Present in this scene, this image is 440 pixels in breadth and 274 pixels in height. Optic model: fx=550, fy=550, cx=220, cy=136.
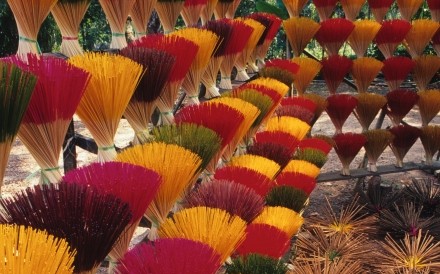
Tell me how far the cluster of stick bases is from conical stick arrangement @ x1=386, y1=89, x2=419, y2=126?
0.05 feet

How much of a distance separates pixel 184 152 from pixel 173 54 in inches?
9.8

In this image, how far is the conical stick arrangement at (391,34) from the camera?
2.29 meters

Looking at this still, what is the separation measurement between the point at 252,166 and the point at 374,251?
874mm

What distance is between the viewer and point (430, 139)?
232cm

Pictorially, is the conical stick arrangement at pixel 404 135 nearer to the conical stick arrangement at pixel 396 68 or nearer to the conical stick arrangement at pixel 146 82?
the conical stick arrangement at pixel 396 68

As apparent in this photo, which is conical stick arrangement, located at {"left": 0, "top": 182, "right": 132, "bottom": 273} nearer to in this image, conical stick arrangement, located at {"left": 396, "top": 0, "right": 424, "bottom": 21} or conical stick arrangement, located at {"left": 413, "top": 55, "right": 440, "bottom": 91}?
conical stick arrangement, located at {"left": 413, "top": 55, "right": 440, "bottom": 91}

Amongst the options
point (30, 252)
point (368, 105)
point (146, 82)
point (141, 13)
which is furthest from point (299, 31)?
point (30, 252)

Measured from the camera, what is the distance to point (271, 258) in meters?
0.93

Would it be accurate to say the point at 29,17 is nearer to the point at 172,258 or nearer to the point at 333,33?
the point at 172,258

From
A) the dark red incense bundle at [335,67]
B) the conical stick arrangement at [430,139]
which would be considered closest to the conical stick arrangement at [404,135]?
the conical stick arrangement at [430,139]

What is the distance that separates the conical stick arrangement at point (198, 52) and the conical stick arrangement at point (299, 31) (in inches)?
37.0

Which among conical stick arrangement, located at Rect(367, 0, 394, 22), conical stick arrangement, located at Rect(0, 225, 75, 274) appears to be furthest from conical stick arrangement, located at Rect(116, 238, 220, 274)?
conical stick arrangement, located at Rect(367, 0, 394, 22)

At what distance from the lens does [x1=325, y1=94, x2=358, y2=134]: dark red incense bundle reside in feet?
7.22

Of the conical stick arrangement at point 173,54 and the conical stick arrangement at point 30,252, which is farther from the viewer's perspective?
the conical stick arrangement at point 173,54
